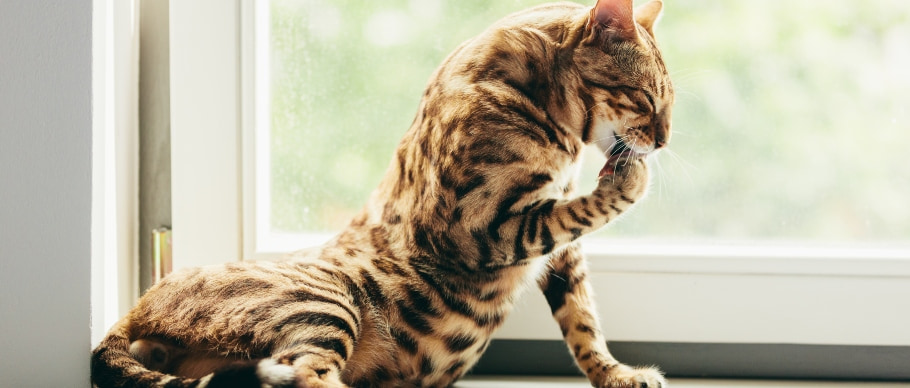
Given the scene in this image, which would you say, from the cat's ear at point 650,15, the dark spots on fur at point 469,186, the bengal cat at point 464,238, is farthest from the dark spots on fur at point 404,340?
the cat's ear at point 650,15

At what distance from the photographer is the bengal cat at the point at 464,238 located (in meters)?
1.11

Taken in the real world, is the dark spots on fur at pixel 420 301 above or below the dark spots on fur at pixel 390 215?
below

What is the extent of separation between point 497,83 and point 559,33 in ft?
0.44

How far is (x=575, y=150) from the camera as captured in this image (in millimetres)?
1293

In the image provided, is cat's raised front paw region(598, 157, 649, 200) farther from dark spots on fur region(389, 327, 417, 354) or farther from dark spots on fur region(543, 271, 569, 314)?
dark spots on fur region(389, 327, 417, 354)

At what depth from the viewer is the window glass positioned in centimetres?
144

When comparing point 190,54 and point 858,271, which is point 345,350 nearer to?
point 190,54

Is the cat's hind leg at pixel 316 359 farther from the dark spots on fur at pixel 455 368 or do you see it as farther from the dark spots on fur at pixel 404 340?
the dark spots on fur at pixel 455 368

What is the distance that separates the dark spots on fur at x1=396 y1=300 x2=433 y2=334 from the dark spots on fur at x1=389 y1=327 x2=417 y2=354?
15 millimetres

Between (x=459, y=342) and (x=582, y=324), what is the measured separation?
20 centimetres

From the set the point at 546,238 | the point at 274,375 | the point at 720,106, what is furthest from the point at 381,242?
the point at 720,106

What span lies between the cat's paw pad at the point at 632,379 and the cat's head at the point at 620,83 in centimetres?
33

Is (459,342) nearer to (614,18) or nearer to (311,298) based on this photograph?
(311,298)

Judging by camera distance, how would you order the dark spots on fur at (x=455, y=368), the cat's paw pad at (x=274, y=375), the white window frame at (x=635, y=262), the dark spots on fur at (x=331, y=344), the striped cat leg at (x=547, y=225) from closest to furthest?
the cat's paw pad at (x=274, y=375), the dark spots on fur at (x=331, y=344), the striped cat leg at (x=547, y=225), the dark spots on fur at (x=455, y=368), the white window frame at (x=635, y=262)
